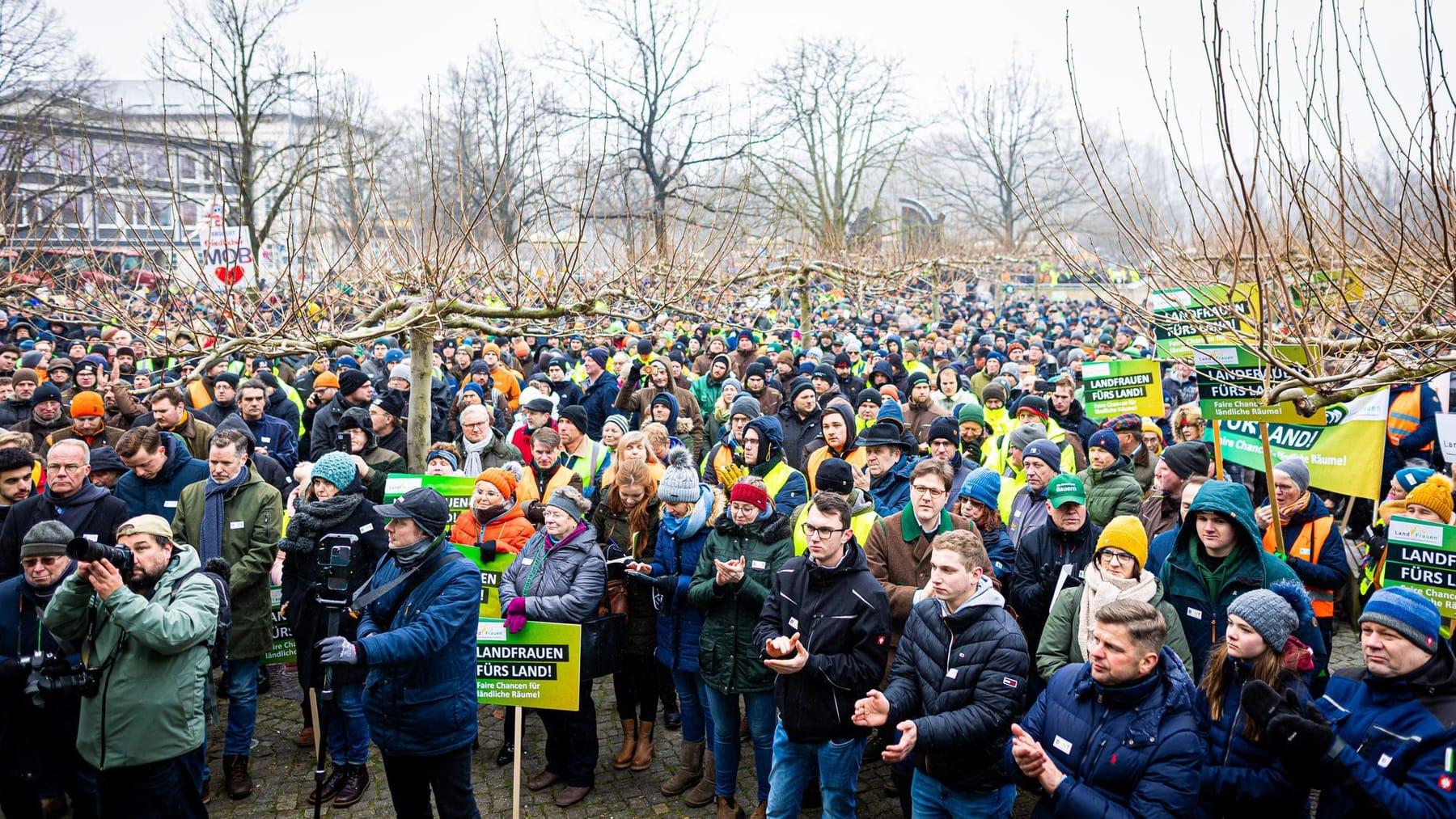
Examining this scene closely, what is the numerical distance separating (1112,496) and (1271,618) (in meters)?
2.70

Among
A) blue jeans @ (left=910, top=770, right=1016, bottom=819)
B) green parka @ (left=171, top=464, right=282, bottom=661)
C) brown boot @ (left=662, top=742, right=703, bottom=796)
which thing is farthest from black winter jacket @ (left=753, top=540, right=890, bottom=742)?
green parka @ (left=171, top=464, right=282, bottom=661)

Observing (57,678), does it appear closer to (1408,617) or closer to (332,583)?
(332,583)

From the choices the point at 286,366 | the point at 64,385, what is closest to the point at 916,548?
the point at 64,385

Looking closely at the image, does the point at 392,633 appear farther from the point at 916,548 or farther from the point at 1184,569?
the point at 1184,569

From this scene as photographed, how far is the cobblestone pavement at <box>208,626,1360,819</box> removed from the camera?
16.9 ft

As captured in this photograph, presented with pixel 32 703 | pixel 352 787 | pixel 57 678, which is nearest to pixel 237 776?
pixel 352 787

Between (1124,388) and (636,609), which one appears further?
(1124,388)

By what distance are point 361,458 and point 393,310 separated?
1.45 m

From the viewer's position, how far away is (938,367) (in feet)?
50.5

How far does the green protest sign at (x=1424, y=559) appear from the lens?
476cm

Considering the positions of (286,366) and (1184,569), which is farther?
(286,366)

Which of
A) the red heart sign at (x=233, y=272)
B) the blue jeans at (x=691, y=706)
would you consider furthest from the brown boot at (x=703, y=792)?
the red heart sign at (x=233, y=272)

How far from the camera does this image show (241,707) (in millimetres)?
5352

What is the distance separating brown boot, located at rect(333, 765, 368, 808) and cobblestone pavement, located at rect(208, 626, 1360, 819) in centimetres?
5
